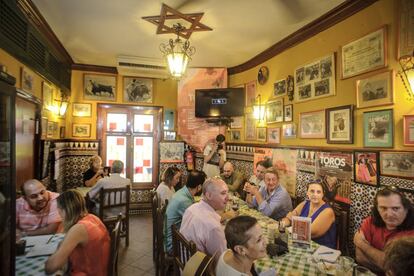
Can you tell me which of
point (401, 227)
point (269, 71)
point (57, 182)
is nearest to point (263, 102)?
point (269, 71)

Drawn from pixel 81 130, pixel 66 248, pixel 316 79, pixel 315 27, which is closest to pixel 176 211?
pixel 66 248

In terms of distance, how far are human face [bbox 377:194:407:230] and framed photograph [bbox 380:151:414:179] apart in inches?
17.0

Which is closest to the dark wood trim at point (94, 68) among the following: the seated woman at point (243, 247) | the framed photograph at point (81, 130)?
the framed photograph at point (81, 130)

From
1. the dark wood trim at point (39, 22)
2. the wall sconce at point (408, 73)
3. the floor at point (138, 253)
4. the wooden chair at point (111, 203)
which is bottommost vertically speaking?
the floor at point (138, 253)

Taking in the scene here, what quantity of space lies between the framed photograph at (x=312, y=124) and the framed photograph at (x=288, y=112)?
8.5 inches

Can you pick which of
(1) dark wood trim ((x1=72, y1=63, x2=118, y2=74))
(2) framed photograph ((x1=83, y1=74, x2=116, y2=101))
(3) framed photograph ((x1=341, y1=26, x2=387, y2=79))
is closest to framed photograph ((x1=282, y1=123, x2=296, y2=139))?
(3) framed photograph ((x1=341, y1=26, x2=387, y2=79))

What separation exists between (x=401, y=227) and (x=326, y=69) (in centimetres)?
200

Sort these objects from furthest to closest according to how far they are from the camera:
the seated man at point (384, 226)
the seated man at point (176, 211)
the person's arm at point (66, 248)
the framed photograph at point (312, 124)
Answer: the framed photograph at point (312, 124) → the seated man at point (176, 211) → the seated man at point (384, 226) → the person's arm at point (66, 248)

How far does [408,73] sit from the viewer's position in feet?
7.50

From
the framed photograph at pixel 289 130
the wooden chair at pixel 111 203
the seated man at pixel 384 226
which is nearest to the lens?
the seated man at pixel 384 226

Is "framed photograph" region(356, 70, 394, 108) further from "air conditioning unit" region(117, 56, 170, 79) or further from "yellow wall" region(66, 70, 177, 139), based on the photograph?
"yellow wall" region(66, 70, 177, 139)

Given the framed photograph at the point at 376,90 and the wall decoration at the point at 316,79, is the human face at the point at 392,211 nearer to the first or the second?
the framed photograph at the point at 376,90

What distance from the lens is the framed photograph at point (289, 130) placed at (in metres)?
3.85

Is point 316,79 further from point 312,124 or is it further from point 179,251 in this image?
point 179,251
